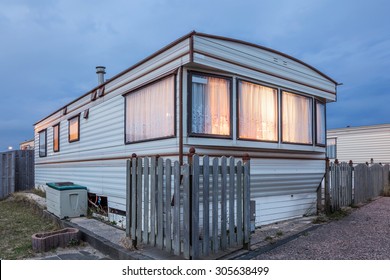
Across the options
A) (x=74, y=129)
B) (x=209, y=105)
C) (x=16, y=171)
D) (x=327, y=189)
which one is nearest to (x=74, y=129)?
(x=74, y=129)

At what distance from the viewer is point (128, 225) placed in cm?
514

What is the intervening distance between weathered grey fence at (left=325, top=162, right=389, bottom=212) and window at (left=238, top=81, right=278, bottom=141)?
2.70 metres

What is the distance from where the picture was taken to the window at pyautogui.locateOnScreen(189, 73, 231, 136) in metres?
5.36

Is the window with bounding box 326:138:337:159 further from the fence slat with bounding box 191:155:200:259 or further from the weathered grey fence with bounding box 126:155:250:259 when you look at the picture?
the fence slat with bounding box 191:155:200:259

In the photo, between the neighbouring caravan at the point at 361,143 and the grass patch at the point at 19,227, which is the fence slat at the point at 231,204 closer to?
the grass patch at the point at 19,227

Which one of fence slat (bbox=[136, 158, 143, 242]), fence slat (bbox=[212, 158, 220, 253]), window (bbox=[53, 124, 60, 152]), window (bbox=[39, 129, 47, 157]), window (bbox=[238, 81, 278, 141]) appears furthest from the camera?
window (bbox=[39, 129, 47, 157])

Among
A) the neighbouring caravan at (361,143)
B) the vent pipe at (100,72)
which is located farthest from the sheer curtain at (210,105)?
the neighbouring caravan at (361,143)

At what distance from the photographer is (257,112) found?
6379 millimetres

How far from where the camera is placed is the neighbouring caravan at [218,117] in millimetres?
5352

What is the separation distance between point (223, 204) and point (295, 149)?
3.22 meters

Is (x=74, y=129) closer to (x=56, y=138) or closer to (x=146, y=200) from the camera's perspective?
(x=56, y=138)

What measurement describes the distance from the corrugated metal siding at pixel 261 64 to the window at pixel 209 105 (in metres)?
0.28

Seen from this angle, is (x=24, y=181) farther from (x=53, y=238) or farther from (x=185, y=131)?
(x=185, y=131)

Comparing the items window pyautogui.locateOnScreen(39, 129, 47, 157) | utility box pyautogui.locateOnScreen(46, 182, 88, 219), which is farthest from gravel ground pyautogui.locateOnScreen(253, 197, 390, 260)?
window pyautogui.locateOnScreen(39, 129, 47, 157)
